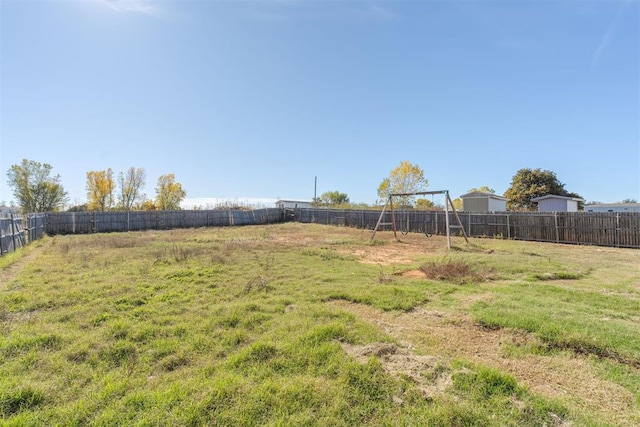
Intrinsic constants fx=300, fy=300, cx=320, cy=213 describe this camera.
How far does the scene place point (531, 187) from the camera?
2739 centimetres

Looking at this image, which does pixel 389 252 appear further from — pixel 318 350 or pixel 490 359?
pixel 318 350

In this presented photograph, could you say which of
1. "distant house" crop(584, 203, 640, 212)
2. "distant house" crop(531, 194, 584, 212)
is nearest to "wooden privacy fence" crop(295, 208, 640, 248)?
"distant house" crop(531, 194, 584, 212)

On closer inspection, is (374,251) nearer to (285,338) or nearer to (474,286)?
(474,286)

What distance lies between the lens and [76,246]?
10875 millimetres

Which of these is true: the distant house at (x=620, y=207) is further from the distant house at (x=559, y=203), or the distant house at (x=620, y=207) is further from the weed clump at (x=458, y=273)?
the weed clump at (x=458, y=273)

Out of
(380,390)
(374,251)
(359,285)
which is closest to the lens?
(380,390)

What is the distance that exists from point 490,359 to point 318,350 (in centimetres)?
168

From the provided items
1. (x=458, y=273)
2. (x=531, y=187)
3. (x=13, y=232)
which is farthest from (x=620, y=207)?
(x=13, y=232)

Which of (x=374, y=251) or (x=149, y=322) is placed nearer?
(x=149, y=322)

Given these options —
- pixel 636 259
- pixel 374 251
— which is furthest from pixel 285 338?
pixel 636 259

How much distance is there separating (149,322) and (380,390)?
298cm

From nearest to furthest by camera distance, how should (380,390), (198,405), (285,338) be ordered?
(198,405)
(380,390)
(285,338)

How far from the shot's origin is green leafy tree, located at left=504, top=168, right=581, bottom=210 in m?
27.2

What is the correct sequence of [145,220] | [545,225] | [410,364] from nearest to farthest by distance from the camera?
[410,364], [545,225], [145,220]
